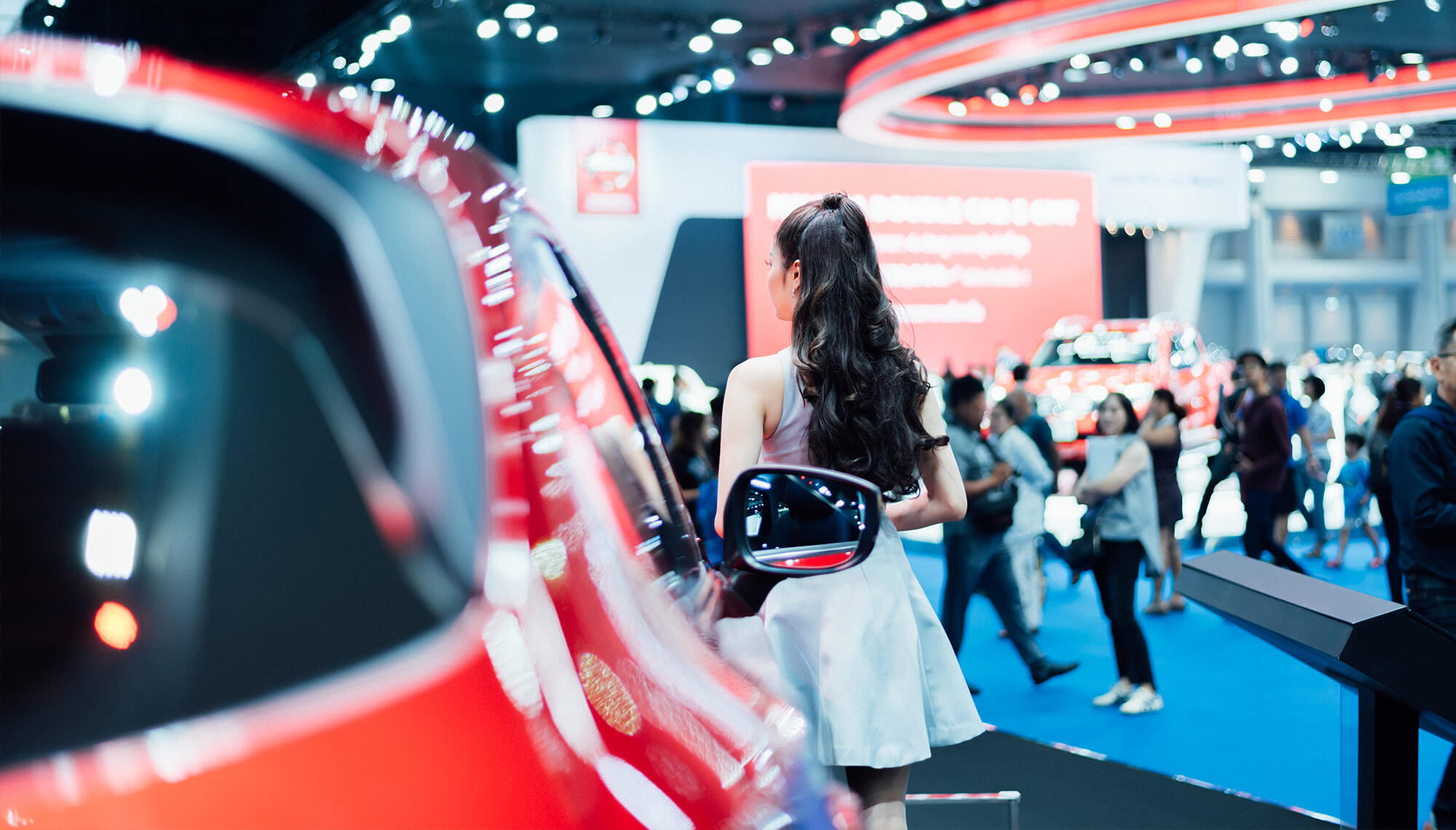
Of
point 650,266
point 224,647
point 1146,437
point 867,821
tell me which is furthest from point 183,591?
point 650,266

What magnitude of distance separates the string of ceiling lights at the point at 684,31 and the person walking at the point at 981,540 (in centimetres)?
693

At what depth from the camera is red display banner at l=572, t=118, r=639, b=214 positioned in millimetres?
14008

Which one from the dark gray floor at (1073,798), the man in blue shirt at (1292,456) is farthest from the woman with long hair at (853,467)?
the man in blue shirt at (1292,456)

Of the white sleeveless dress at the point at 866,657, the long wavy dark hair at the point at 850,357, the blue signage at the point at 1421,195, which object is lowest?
the white sleeveless dress at the point at 866,657

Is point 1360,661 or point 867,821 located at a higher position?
point 1360,661

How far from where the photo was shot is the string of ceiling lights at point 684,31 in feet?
38.1

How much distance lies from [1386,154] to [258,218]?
100.0 ft

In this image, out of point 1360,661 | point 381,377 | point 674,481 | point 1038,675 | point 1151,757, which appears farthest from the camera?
point 1038,675

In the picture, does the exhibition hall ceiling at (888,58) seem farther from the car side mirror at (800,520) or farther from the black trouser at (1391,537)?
the car side mirror at (800,520)

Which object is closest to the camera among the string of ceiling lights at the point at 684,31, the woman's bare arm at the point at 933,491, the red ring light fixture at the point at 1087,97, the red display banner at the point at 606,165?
the woman's bare arm at the point at 933,491

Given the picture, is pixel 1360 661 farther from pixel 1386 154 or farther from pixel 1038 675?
pixel 1386 154

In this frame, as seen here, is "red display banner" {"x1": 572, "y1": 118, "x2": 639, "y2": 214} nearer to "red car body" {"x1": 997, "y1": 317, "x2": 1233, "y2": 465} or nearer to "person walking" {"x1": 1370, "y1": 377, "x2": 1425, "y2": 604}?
"red car body" {"x1": 997, "y1": 317, "x2": 1233, "y2": 465}

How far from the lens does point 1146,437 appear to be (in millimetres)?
6645

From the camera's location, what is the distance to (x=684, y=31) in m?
13.0
